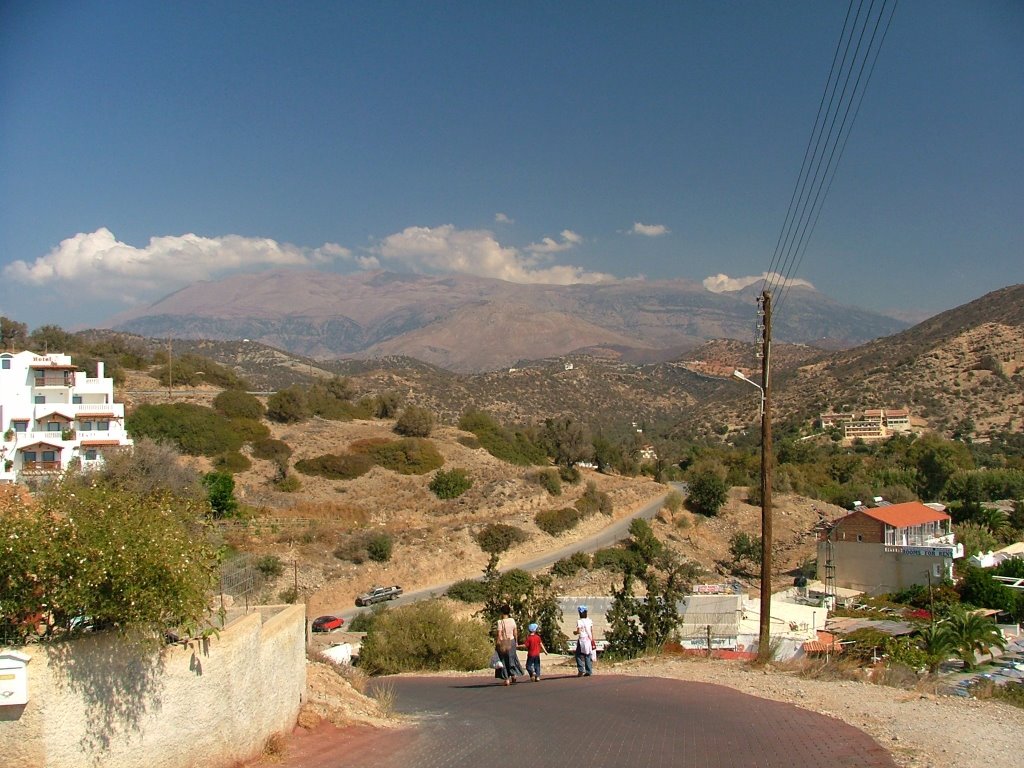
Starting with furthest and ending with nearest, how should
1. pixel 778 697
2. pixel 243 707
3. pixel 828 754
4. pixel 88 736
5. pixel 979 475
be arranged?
pixel 979 475 < pixel 778 697 < pixel 828 754 < pixel 243 707 < pixel 88 736

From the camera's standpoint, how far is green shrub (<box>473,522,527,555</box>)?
46.0 metres

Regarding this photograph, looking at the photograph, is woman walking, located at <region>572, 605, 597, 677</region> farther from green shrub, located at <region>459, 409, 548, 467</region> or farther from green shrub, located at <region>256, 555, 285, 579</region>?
green shrub, located at <region>459, 409, 548, 467</region>

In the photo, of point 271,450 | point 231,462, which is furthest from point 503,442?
point 231,462

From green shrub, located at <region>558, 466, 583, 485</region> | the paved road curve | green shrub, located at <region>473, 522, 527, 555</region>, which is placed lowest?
green shrub, located at <region>473, 522, 527, 555</region>

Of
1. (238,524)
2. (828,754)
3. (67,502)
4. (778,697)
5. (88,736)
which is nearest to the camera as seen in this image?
(88,736)

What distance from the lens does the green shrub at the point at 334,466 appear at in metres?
53.4

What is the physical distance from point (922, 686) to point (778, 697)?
3.07 m

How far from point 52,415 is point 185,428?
9.33 meters

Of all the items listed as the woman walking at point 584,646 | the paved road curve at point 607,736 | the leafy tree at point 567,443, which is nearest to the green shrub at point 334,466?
the leafy tree at point 567,443

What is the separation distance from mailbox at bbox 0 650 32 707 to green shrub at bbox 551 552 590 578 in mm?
39075

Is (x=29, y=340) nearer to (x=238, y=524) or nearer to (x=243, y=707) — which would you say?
(x=238, y=524)

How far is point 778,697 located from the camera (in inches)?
465

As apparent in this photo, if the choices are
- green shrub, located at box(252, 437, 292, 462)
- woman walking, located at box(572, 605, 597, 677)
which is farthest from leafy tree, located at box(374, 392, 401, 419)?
woman walking, located at box(572, 605, 597, 677)

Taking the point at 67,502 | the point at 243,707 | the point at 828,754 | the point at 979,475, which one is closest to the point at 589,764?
the point at 828,754
